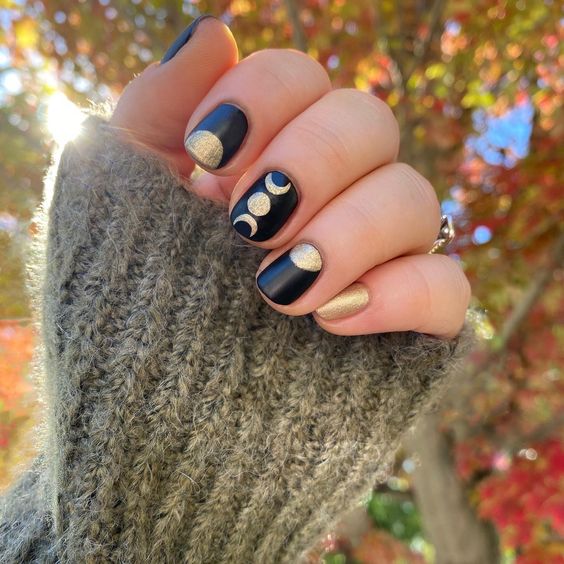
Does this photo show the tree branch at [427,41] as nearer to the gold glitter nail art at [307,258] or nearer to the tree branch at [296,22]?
the tree branch at [296,22]

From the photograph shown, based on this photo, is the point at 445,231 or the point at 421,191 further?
the point at 445,231

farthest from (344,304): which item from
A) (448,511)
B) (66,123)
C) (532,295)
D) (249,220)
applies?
(448,511)

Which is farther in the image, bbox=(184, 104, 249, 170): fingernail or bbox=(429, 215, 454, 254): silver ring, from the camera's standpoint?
bbox=(429, 215, 454, 254): silver ring

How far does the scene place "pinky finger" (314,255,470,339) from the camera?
0.71 meters

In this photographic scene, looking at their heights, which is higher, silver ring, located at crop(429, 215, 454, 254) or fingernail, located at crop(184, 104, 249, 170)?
silver ring, located at crop(429, 215, 454, 254)

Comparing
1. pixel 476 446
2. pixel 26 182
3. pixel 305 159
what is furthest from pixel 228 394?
pixel 476 446

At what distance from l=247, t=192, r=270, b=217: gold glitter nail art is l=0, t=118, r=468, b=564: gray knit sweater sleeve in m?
0.08

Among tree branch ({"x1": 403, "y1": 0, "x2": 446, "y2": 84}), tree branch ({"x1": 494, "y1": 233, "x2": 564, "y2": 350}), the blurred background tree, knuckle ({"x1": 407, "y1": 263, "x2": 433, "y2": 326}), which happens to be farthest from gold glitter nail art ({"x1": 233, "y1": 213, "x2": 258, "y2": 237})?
tree branch ({"x1": 494, "y1": 233, "x2": 564, "y2": 350})

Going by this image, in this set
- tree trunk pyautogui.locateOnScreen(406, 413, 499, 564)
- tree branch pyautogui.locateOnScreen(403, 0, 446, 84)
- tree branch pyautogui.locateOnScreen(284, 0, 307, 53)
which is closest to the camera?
tree branch pyautogui.locateOnScreen(284, 0, 307, 53)

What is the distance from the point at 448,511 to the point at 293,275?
2.89 m

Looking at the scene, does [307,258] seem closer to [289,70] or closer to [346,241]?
[346,241]

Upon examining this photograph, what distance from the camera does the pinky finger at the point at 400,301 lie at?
2.32 feet

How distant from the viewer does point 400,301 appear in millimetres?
707

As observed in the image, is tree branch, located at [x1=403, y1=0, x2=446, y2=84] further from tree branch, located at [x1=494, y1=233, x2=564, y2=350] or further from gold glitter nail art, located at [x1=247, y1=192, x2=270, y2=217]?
gold glitter nail art, located at [x1=247, y1=192, x2=270, y2=217]
